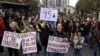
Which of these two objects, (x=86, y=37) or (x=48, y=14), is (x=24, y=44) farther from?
(x=86, y=37)

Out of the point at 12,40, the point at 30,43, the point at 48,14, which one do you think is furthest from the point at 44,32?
the point at 30,43

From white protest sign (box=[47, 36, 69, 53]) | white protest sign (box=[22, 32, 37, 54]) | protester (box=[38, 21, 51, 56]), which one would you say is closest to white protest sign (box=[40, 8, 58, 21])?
protester (box=[38, 21, 51, 56])

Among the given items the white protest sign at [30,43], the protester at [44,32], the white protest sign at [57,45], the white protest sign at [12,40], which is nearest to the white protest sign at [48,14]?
the protester at [44,32]

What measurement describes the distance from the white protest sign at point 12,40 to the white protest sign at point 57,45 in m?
1.11

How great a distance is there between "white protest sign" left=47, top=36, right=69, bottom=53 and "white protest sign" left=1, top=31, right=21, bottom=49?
1109 millimetres

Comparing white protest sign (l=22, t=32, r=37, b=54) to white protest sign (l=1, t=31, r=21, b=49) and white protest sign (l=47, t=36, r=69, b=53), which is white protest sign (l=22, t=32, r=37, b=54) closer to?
white protest sign (l=1, t=31, r=21, b=49)

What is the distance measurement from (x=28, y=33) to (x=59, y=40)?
1167mm

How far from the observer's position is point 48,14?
1648cm

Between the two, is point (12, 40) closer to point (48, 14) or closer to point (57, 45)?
point (57, 45)

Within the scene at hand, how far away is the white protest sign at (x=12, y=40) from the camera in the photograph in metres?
13.0

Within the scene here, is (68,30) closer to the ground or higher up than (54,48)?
closer to the ground

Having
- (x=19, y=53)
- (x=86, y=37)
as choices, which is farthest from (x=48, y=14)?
(x=86, y=37)

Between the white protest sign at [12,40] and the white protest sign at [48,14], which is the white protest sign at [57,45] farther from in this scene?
the white protest sign at [48,14]

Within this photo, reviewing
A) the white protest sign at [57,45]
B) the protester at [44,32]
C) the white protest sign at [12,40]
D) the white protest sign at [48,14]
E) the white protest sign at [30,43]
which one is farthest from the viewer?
the white protest sign at [48,14]
